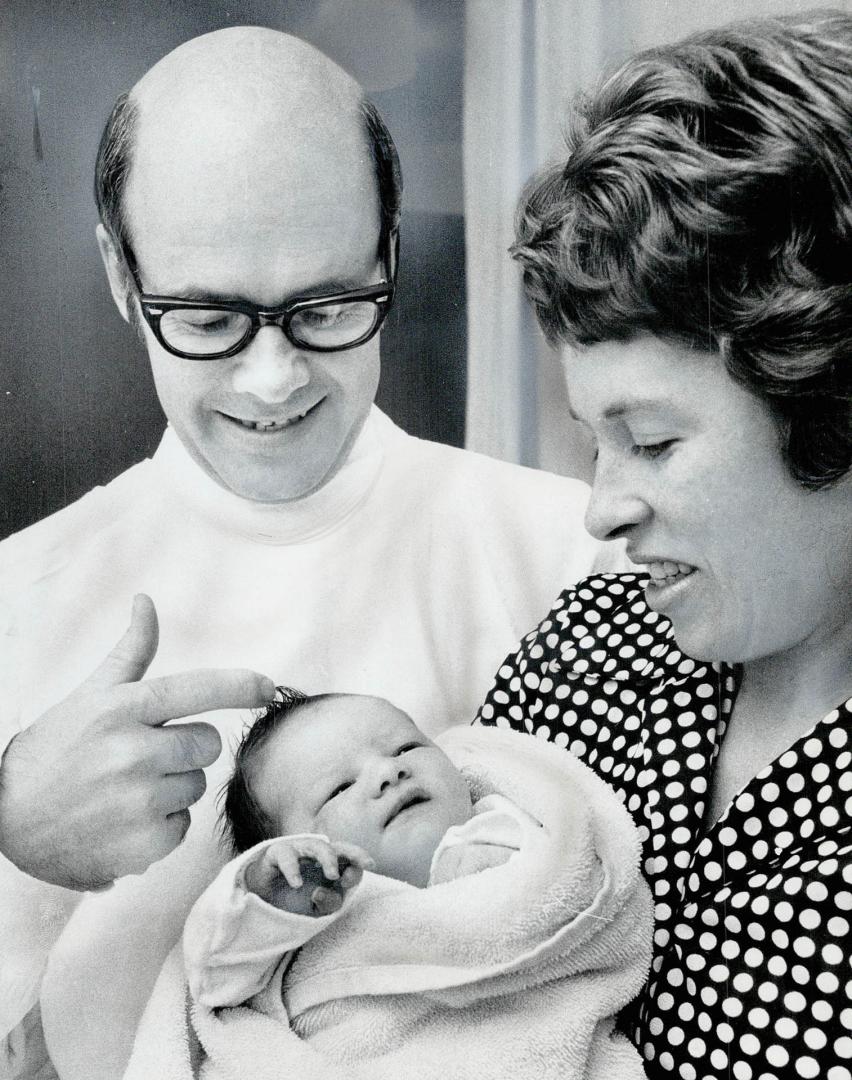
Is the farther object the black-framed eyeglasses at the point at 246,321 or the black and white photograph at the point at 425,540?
the black-framed eyeglasses at the point at 246,321

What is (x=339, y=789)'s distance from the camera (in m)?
1.08

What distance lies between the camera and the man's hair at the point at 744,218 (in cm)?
96

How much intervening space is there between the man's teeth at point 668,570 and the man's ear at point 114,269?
60 centimetres

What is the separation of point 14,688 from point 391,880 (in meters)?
0.46

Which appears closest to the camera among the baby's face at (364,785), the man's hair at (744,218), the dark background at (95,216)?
Answer: the man's hair at (744,218)

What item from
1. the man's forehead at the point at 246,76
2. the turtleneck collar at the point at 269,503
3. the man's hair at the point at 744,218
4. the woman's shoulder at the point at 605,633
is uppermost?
the man's forehead at the point at 246,76

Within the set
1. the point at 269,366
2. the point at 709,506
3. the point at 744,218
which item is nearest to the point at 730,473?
the point at 709,506

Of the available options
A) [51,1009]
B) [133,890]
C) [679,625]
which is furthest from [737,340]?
[51,1009]

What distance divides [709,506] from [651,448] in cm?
8

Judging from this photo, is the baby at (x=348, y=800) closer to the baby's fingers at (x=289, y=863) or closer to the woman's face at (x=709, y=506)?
the baby's fingers at (x=289, y=863)

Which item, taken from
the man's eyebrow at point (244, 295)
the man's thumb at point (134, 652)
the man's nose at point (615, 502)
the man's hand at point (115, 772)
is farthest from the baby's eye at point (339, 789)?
the man's eyebrow at point (244, 295)

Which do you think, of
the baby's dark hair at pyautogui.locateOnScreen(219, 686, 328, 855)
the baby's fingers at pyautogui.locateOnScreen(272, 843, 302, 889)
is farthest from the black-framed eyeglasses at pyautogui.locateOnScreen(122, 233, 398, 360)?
the baby's fingers at pyautogui.locateOnScreen(272, 843, 302, 889)

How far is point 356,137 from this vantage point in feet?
3.76

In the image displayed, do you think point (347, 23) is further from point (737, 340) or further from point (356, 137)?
point (737, 340)
